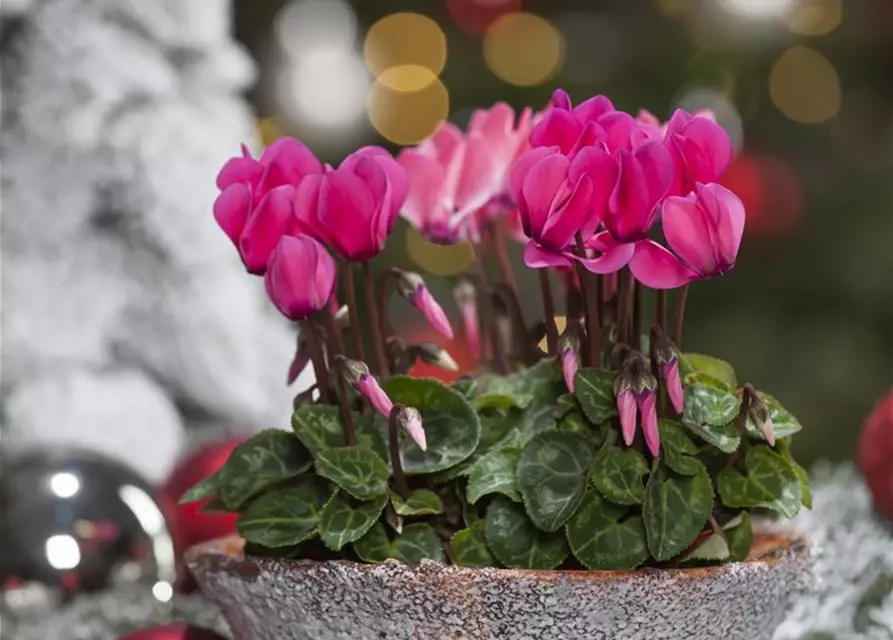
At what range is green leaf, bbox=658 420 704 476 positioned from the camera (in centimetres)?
50

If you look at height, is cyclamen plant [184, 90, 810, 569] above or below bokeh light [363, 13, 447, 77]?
below

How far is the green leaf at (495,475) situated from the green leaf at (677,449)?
2.6 inches

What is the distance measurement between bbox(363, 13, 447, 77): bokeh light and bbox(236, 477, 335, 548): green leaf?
1.52 m

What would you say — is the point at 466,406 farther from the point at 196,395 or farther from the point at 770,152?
the point at 770,152

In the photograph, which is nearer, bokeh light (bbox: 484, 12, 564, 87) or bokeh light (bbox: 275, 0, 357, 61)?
bokeh light (bbox: 484, 12, 564, 87)

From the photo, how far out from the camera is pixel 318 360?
55cm

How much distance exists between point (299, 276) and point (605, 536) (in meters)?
0.17

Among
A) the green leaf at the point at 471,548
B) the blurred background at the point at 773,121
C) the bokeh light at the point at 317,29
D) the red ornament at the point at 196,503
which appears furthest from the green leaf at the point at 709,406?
the bokeh light at the point at 317,29

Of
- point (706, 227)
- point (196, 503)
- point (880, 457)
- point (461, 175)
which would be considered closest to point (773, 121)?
point (880, 457)

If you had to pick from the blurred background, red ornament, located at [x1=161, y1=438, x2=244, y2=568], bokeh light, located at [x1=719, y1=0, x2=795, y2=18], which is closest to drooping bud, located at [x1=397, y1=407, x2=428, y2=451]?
red ornament, located at [x1=161, y1=438, x2=244, y2=568]

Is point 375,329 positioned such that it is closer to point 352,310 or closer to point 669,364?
point 352,310

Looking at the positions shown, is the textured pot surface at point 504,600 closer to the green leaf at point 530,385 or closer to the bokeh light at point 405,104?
the green leaf at point 530,385

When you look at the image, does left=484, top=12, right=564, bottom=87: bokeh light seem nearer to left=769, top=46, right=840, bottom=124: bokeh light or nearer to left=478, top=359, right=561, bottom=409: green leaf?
left=769, top=46, right=840, bottom=124: bokeh light

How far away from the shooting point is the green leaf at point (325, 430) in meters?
0.53
